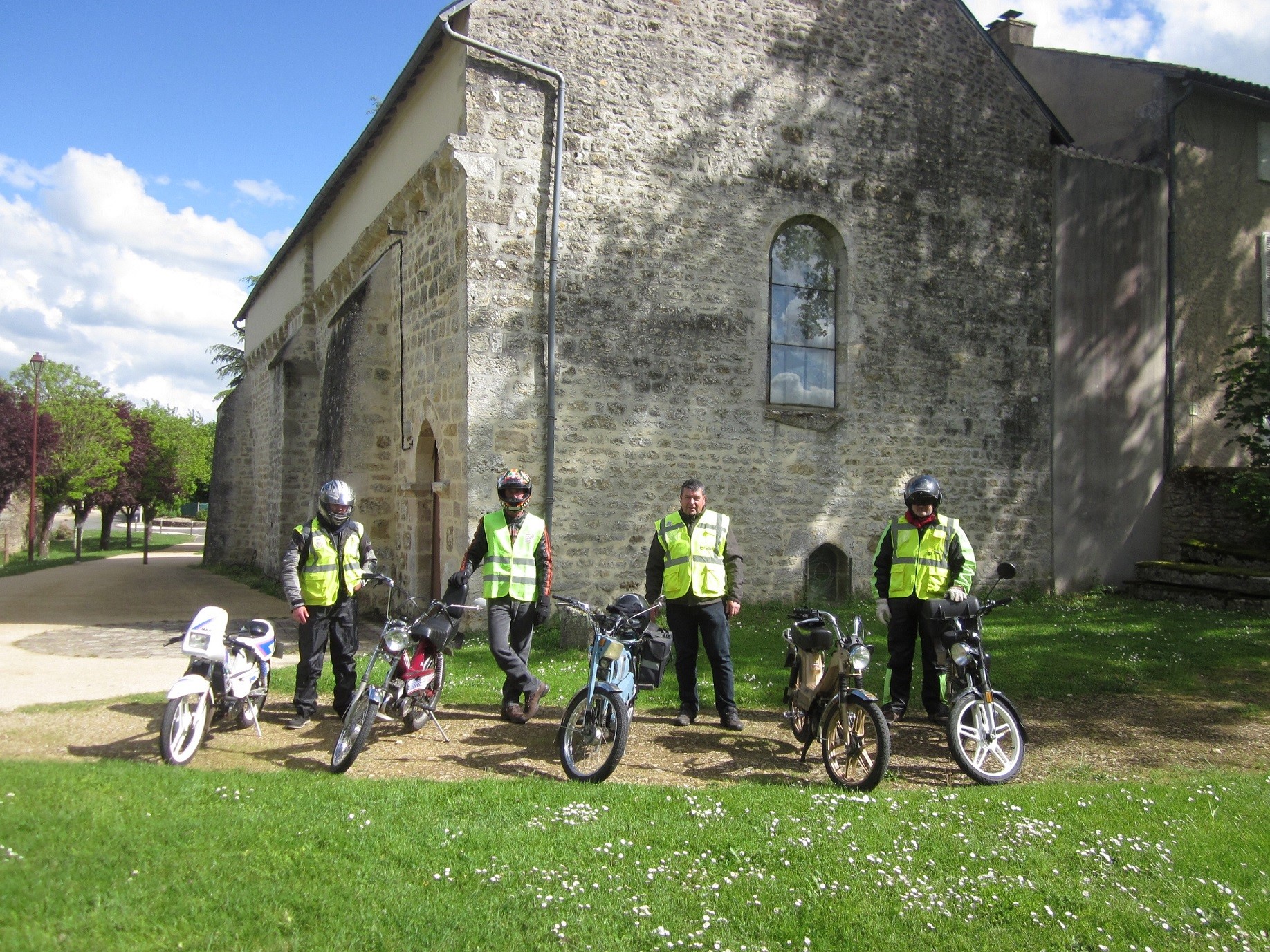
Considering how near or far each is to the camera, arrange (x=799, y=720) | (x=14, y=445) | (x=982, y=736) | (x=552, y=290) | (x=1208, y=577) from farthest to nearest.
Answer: (x=14, y=445)
(x=1208, y=577)
(x=552, y=290)
(x=799, y=720)
(x=982, y=736)

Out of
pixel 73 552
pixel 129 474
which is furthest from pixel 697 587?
pixel 129 474

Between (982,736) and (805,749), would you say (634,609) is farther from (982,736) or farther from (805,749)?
(982,736)

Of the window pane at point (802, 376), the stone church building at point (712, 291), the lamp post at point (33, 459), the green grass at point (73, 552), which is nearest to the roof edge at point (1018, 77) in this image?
the stone church building at point (712, 291)

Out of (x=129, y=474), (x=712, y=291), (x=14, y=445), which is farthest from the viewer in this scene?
(x=129, y=474)

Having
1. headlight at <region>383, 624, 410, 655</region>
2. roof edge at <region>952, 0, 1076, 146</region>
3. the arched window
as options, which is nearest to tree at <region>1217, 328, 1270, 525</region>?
roof edge at <region>952, 0, 1076, 146</region>

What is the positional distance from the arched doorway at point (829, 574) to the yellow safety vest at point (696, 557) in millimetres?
6004

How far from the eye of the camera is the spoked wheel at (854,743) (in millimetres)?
5254

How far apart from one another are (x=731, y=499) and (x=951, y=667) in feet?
19.4

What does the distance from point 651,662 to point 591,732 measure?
0.65m

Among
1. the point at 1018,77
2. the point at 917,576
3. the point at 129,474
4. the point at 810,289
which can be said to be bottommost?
the point at 917,576

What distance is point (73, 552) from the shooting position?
35.3 metres

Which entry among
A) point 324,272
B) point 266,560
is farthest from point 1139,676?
point 266,560

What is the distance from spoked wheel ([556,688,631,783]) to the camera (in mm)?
5438

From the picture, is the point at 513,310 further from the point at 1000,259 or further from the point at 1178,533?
the point at 1178,533
